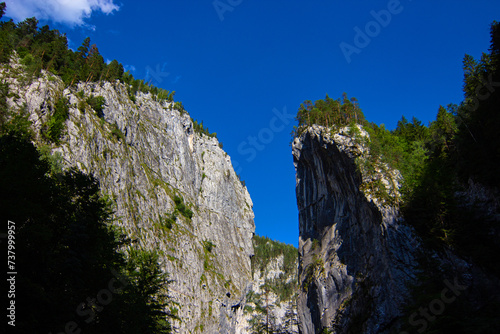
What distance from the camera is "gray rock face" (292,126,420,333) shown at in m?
34.3

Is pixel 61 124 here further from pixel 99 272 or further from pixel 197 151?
Result: pixel 197 151

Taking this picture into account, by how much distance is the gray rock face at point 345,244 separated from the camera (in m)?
34.3

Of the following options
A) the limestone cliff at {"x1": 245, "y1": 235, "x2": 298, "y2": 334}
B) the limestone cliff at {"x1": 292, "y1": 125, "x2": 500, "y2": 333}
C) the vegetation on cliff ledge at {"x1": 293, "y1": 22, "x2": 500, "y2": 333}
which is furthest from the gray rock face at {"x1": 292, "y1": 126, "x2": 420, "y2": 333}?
the limestone cliff at {"x1": 245, "y1": 235, "x2": 298, "y2": 334}

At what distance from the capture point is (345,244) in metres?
47.7

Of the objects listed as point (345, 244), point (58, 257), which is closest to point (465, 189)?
point (345, 244)

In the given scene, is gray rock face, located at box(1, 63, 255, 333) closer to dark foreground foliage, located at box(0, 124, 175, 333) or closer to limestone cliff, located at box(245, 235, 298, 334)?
limestone cliff, located at box(245, 235, 298, 334)

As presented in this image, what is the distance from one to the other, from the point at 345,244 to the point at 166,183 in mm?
53146

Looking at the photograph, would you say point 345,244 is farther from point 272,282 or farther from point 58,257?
point 272,282

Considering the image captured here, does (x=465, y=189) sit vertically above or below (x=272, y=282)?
below

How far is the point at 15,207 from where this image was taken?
46.0 feet

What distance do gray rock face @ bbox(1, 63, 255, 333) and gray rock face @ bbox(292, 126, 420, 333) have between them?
25871 mm

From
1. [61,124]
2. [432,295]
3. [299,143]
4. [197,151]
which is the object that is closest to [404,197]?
[432,295]

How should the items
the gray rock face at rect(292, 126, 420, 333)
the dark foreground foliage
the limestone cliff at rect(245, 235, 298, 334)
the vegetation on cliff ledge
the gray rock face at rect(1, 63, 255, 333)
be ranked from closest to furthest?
the dark foreground foliage → the vegetation on cliff ledge → the gray rock face at rect(292, 126, 420, 333) → the gray rock face at rect(1, 63, 255, 333) → the limestone cliff at rect(245, 235, 298, 334)

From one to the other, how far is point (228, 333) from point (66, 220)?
7085 centimetres
